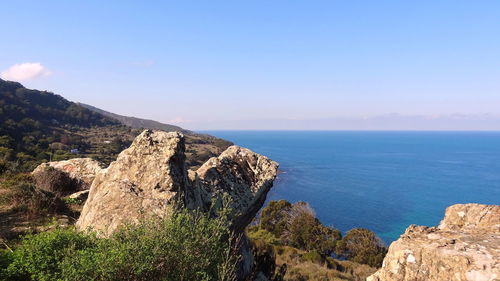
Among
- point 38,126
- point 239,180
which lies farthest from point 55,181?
point 38,126

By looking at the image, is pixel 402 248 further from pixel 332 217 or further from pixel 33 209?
pixel 332 217

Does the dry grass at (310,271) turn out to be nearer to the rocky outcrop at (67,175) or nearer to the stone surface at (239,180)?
the stone surface at (239,180)

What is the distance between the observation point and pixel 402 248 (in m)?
4.00

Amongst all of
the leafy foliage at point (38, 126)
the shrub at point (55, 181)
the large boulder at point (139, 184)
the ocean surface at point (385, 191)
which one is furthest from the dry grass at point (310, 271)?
the ocean surface at point (385, 191)

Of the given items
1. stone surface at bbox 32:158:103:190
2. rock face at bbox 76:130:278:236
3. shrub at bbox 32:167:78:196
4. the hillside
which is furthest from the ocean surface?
shrub at bbox 32:167:78:196

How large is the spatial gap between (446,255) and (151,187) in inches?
225

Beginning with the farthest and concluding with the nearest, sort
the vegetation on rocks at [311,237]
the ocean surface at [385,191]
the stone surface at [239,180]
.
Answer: the ocean surface at [385,191]
the vegetation on rocks at [311,237]
the stone surface at [239,180]

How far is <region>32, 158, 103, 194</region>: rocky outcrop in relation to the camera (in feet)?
36.0

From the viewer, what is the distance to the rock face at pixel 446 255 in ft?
11.1

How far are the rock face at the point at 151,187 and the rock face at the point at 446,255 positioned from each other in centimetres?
388

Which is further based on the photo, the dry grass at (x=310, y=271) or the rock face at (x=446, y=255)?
the dry grass at (x=310, y=271)

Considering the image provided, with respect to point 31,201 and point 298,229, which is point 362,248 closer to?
point 298,229

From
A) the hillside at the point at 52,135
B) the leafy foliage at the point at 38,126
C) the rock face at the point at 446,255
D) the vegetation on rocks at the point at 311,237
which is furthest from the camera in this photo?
the hillside at the point at 52,135

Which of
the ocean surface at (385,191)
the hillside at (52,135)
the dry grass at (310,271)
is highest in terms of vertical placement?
the hillside at (52,135)
